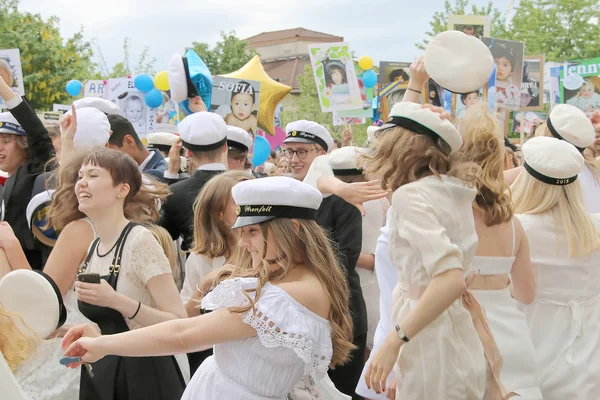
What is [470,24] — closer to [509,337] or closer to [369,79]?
[509,337]

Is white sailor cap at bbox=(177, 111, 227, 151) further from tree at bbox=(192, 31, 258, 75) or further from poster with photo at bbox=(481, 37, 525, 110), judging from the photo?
tree at bbox=(192, 31, 258, 75)

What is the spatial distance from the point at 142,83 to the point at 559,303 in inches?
332

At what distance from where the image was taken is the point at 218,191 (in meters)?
4.12

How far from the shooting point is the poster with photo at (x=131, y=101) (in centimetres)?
1084

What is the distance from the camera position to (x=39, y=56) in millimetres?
20672

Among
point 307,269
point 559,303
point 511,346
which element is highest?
point 307,269

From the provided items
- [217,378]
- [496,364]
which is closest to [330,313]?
[217,378]

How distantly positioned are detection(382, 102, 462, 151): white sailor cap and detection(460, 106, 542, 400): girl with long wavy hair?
0.25 metres

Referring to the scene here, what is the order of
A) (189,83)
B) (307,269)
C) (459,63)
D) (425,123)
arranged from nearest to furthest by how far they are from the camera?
1. (307,269)
2. (425,123)
3. (459,63)
4. (189,83)

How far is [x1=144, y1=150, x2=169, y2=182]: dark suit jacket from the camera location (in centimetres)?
580

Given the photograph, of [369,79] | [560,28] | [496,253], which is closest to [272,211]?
[496,253]

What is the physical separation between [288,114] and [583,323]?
39432 mm

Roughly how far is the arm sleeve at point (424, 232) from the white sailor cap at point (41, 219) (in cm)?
230

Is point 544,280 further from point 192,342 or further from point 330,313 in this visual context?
point 192,342
